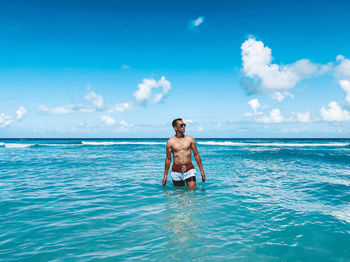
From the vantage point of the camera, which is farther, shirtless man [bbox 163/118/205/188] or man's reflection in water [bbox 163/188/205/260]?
shirtless man [bbox 163/118/205/188]

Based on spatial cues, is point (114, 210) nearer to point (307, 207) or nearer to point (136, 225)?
point (136, 225)

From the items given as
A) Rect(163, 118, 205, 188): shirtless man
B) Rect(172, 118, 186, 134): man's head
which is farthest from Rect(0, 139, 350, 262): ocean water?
Rect(172, 118, 186, 134): man's head

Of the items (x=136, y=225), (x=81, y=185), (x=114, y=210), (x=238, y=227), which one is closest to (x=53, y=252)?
(x=136, y=225)

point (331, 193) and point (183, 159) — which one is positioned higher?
point (183, 159)

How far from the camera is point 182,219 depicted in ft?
15.8

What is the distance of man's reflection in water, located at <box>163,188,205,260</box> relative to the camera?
357 cm

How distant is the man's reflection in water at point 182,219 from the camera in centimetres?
357

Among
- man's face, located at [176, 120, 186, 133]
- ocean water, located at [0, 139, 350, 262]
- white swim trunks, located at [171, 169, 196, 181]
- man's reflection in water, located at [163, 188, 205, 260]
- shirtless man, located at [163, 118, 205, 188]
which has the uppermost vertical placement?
man's face, located at [176, 120, 186, 133]

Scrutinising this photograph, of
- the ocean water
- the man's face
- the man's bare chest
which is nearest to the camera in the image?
the ocean water

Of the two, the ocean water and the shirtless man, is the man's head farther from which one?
the ocean water

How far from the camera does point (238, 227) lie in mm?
4457

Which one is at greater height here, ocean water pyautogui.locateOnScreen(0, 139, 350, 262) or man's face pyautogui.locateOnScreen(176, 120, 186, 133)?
man's face pyautogui.locateOnScreen(176, 120, 186, 133)

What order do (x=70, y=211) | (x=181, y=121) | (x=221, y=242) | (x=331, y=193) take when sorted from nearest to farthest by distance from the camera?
(x=221, y=242), (x=70, y=211), (x=181, y=121), (x=331, y=193)

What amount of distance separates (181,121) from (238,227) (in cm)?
314
